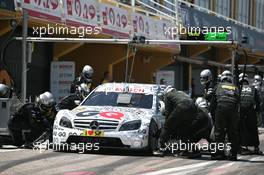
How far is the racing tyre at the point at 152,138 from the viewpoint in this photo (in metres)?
13.0

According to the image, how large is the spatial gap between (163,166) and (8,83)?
290 inches

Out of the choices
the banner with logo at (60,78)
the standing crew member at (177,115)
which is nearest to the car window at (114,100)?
the standing crew member at (177,115)

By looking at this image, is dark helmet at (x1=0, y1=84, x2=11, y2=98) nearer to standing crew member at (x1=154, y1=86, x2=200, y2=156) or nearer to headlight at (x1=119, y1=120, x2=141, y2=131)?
headlight at (x1=119, y1=120, x2=141, y2=131)

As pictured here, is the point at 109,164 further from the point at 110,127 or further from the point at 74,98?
the point at 74,98

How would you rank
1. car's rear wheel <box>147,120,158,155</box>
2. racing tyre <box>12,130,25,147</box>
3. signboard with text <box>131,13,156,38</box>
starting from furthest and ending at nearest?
signboard with text <box>131,13,156,38</box> → racing tyre <box>12,130,25,147</box> → car's rear wheel <box>147,120,158,155</box>

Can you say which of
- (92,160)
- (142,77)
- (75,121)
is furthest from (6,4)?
(142,77)

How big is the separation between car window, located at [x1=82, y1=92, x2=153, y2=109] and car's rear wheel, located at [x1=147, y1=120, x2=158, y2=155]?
2.42 feet

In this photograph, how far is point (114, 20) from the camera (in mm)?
22031

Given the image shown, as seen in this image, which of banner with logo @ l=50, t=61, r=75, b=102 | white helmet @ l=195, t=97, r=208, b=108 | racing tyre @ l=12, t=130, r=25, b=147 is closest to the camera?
racing tyre @ l=12, t=130, r=25, b=147

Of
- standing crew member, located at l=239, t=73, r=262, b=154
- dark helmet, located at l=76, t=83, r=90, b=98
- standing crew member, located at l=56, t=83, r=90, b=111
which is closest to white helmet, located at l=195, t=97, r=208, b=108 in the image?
standing crew member, located at l=239, t=73, r=262, b=154

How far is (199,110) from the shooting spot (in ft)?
44.2

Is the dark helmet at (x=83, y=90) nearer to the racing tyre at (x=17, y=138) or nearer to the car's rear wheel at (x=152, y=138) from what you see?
the racing tyre at (x=17, y=138)

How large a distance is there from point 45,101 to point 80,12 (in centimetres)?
680

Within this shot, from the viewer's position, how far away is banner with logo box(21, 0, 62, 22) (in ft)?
56.9
